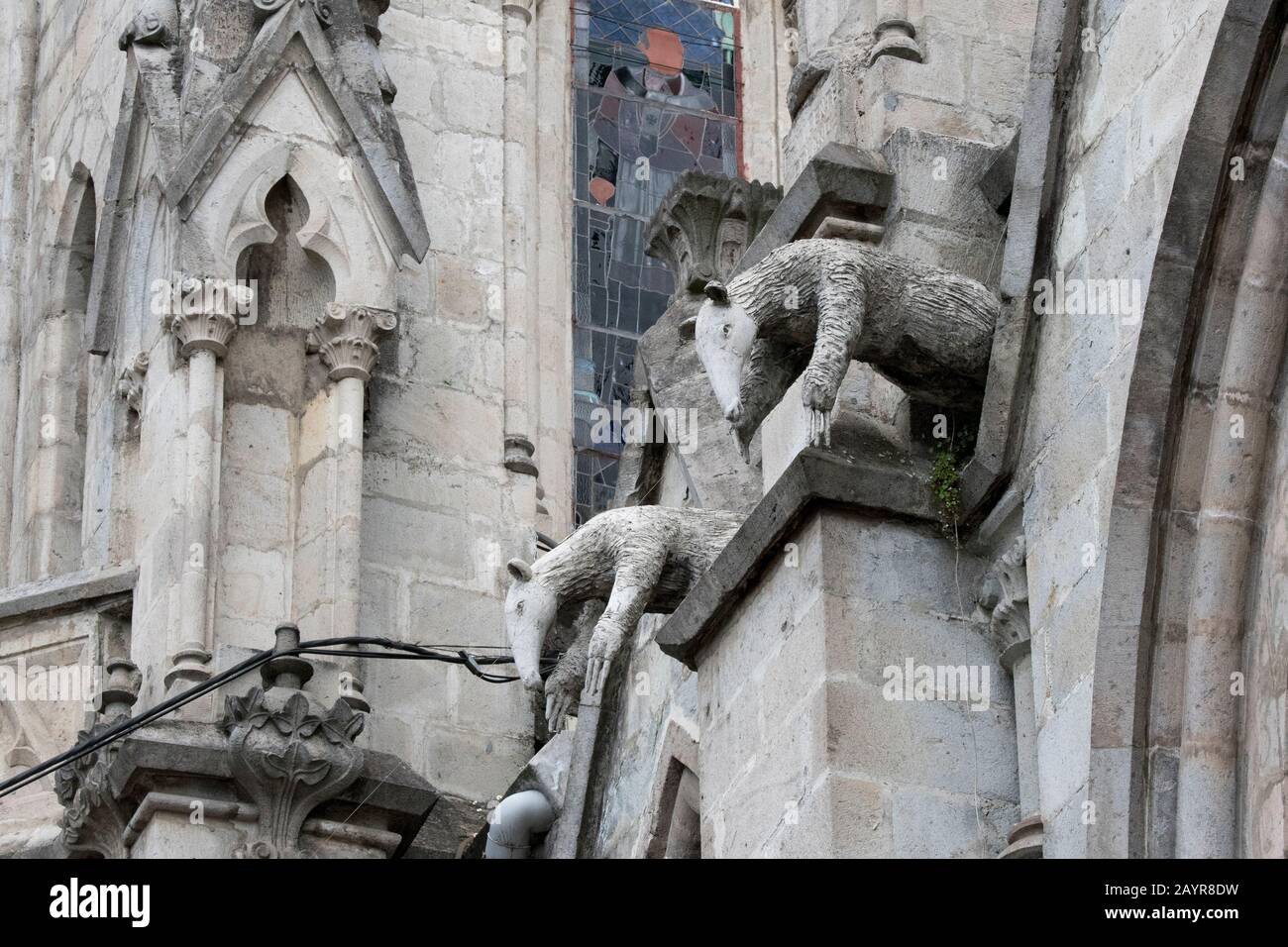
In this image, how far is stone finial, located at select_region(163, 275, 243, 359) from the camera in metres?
15.9

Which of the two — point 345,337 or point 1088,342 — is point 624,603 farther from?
point 345,337

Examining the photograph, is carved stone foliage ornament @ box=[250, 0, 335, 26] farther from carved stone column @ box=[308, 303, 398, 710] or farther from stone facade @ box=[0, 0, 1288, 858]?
carved stone column @ box=[308, 303, 398, 710]

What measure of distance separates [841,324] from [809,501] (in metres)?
0.52

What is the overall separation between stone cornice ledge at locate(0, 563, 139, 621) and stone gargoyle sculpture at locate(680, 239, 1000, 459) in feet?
16.9

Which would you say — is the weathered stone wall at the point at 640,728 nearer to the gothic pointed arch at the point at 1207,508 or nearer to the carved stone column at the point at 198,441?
the carved stone column at the point at 198,441

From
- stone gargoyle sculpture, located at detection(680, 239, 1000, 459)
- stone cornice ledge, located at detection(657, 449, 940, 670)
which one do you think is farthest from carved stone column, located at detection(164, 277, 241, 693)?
stone gargoyle sculpture, located at detection(680, 239, 1000, 459)

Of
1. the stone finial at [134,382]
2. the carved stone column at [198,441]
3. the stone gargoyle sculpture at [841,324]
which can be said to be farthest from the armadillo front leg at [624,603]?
the stone finial at [134,382]

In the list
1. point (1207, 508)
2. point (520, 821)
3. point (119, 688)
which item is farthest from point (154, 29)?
point (1207, 508)

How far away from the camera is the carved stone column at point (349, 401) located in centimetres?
1587

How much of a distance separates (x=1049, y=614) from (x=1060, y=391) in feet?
2.18

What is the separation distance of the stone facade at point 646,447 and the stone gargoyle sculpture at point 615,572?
7 cm
